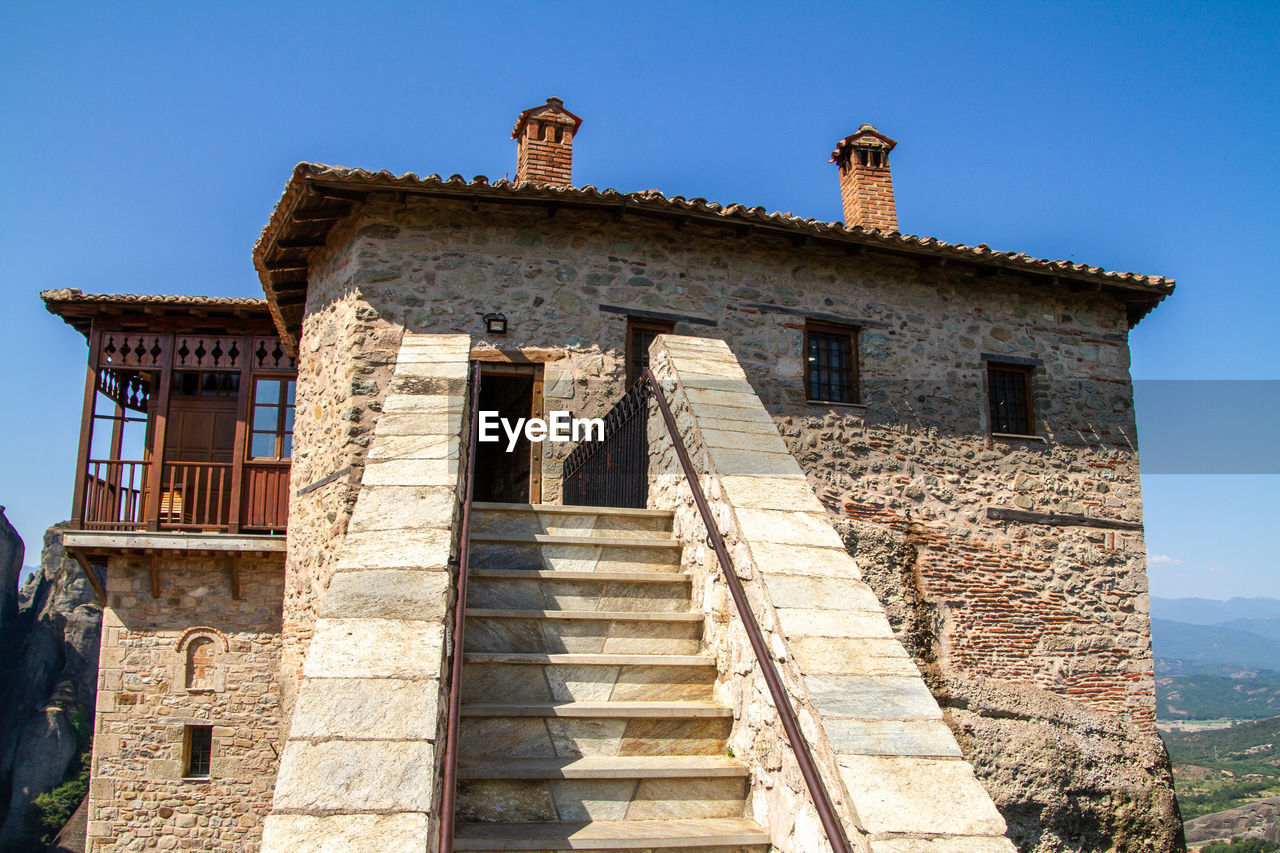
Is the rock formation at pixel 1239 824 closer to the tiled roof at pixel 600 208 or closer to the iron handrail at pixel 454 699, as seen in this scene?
the tiled roof at pixel 600 208

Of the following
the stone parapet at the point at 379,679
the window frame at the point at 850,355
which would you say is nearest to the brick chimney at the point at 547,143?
the window frame at the point at 850,355

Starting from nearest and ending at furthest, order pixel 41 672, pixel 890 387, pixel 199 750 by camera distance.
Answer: pixel 890 387
pixel 199 750
pixel 41 672

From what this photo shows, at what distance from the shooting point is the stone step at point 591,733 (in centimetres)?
390

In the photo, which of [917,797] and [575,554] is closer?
[917,797]

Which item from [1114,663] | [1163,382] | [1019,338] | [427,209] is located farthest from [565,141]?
[1114,663]

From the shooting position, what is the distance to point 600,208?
930cm

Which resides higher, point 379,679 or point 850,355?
point 850,355

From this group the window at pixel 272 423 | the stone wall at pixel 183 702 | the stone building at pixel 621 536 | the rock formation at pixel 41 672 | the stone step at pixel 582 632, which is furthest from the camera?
the rock formation at pixel 41 672

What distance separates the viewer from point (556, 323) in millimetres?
9312

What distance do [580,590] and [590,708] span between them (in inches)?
37.4

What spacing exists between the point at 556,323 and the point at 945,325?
177 inches

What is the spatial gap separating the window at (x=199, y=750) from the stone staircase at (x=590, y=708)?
8.09 meters

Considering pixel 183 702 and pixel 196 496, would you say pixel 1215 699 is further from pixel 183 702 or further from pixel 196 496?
pixel 196 496

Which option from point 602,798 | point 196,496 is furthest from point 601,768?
point 196,496
